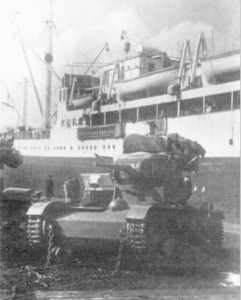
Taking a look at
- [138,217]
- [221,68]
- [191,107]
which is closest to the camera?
[138,217]

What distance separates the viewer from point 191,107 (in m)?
23.4

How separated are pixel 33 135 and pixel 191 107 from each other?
1672 centimetres

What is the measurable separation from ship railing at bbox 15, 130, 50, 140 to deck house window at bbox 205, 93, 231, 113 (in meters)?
15.2

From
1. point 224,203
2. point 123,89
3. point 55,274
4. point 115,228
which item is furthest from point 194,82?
point 55,274

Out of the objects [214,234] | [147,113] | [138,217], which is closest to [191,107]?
[147,113]

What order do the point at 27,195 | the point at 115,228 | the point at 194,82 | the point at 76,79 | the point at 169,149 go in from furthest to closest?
the point at 76,79 → the point at 194,82 → the point at 27,195 → the point at 169,149 → the point at 115,228

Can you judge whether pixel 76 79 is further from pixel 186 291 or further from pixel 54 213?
pixel 186 291

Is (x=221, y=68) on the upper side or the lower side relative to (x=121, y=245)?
upper

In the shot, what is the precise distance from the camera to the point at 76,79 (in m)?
33.3

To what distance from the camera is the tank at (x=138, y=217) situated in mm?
9711

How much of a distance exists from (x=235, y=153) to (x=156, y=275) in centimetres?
1154

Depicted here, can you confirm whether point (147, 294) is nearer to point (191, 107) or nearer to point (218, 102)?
point (218, 102)

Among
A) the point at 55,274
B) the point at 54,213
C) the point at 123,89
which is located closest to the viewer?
the point at 55,274

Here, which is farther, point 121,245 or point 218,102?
point 218,102
